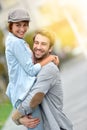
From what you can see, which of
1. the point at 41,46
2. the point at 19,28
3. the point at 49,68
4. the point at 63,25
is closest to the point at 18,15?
the point at 19,28

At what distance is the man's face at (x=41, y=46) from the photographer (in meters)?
4.04

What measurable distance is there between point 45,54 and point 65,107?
18.5 ft

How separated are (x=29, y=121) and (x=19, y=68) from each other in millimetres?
361

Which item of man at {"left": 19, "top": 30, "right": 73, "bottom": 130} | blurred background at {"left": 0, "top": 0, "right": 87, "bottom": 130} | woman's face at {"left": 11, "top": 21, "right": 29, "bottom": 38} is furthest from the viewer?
blurred background at {"left": 0, "top": 0, "right": 87, "bottom": 130}

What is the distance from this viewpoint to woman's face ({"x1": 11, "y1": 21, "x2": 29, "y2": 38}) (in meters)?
4.12

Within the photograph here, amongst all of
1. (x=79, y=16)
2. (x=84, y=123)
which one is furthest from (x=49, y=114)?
(x=79, y=16)

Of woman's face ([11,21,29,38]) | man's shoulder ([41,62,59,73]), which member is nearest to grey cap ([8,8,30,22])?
woman's face ([11,21,29,38])

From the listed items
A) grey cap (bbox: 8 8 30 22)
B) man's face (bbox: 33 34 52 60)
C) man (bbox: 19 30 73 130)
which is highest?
grey cap (bbox: 8 8 30 22)

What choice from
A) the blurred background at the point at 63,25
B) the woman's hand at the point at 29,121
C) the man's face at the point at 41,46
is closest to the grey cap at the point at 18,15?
the man's face at the point at 41,46

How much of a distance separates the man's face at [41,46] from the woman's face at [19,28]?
4.7 inches

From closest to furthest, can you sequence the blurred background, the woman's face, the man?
the man → the woman's face → the blurred background

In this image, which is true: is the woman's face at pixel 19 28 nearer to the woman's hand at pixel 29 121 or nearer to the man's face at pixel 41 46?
the man's face at pixel 41 46

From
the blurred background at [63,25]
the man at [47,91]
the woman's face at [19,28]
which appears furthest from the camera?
Answer: the blurred background at [63,25]

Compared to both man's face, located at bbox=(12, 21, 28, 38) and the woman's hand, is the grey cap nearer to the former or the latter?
man's face, located at bbox=(12, 21, 28, 38)
